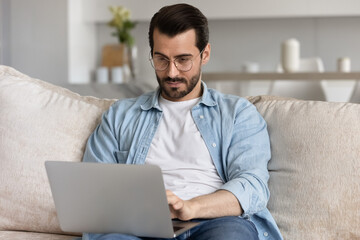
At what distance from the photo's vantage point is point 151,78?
6.18 metres

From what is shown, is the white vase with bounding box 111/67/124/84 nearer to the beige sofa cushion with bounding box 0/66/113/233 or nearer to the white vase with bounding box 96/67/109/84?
the white vase with bounding box 96/67/109/84

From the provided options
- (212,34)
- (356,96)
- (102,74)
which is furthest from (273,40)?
(356,96)

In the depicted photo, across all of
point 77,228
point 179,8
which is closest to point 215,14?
point 179,8

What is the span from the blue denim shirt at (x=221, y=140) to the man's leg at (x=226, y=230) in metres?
0.06

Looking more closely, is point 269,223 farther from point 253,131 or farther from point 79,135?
point 79,135

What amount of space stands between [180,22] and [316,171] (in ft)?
2.08

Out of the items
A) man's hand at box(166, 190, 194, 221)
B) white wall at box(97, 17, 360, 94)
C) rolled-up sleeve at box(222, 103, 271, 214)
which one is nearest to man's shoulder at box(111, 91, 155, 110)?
rolled-up sleeve at box(222, 103, 271, 214)

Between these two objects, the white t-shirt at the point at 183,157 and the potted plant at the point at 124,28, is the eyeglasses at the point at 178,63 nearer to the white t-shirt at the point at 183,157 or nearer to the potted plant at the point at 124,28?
the white t-shirt at the point at 183,157

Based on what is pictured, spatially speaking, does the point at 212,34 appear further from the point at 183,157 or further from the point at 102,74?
the point at 183,157

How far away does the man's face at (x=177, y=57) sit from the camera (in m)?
1.91

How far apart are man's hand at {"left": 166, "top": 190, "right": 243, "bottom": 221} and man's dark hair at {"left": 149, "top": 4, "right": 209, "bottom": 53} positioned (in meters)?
0.55

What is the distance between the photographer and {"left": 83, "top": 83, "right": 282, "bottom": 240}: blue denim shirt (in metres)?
1.74

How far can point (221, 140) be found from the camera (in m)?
1.86

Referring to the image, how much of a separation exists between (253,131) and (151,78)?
438 cm
